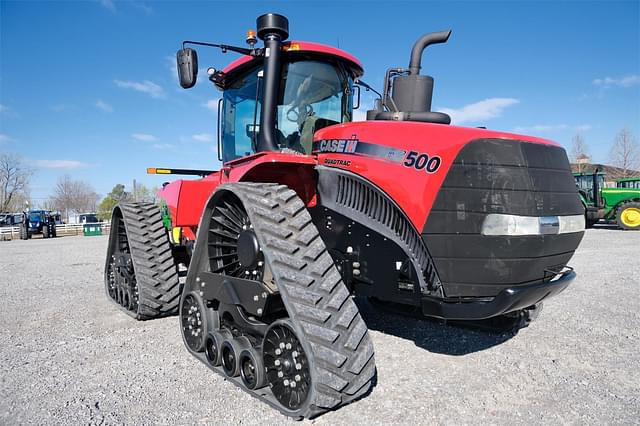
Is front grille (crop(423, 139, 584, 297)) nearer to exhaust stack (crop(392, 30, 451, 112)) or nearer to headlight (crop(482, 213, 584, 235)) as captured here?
headlight (crop(482, 213, 584, 235))

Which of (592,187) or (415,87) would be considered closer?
(415,87)

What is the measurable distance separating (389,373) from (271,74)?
8.81ft

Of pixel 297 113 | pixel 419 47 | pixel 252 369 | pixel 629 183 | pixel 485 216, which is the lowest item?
pixel 252 369

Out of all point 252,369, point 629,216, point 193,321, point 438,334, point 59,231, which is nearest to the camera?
point 252,369

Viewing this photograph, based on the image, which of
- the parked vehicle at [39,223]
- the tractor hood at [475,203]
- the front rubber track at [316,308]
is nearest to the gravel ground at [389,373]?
the front rubber track at [316,308]

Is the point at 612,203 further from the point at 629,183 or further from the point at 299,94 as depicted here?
the point at 299,94

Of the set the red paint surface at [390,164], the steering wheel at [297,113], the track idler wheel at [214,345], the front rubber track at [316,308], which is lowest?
the track idler wheel at [214,345]

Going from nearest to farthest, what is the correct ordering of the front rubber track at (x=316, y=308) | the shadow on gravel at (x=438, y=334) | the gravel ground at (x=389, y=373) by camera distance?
the front rubber track at (x=316, y=308)
the gravel ground at (x=389, y=373)
the shadow on gravel at (x=438, y=334)

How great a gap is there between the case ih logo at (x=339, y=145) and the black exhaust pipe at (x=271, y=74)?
0.44 metres

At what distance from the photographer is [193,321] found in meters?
3.96

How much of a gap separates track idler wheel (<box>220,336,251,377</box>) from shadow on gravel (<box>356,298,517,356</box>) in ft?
6.17

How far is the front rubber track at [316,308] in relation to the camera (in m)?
2.60

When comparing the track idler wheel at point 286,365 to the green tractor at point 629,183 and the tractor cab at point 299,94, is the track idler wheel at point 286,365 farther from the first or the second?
the green tractor at point 629,183

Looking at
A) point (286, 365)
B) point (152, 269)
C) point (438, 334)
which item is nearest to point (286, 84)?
point (286, 365)
